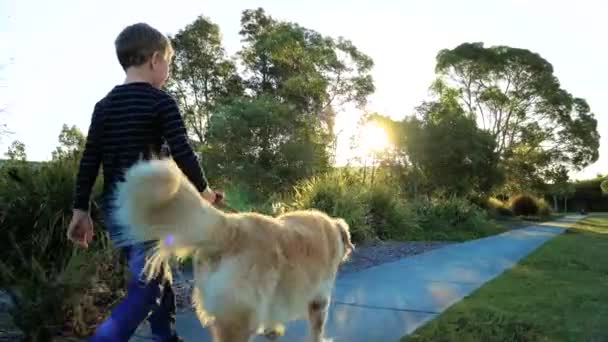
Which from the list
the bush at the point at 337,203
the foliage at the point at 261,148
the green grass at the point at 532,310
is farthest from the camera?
the foliage at the point at 261,148

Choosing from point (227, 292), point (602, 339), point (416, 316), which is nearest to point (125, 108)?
point (227, 292)

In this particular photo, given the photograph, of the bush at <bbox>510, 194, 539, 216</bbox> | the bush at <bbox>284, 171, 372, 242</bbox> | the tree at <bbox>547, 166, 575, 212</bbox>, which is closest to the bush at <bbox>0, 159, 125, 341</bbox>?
the bush at <bbox>284, 171, 372, 242</bbox>

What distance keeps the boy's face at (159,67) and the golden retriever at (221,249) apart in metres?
0.68

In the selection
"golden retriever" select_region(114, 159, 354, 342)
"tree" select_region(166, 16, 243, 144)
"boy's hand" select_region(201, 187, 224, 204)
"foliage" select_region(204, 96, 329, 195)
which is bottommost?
"golden retriever" select_region(114, 159, 354, 342)

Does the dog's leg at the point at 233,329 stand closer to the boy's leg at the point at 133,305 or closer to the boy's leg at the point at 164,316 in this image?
the boy's leg at the point at 133,305

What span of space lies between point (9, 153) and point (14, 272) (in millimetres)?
2844

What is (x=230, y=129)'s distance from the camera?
23.9m

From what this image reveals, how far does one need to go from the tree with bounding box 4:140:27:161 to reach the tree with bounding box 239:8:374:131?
24674mm

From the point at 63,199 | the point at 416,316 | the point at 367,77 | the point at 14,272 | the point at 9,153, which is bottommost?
the point at 416,316

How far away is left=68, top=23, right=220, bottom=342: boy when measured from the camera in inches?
94.5

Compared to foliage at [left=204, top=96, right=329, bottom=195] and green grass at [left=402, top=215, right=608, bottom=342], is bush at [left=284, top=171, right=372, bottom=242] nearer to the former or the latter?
green grass at [left=402, top=215, right=608, bottom=342]

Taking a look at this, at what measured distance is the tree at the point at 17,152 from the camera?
520cm

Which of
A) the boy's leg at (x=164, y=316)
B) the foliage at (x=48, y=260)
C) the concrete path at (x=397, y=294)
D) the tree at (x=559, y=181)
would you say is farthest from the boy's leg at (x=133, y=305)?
the tree at (x=559, y=181)

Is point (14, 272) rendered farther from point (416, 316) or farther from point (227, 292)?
point (416, 316)
